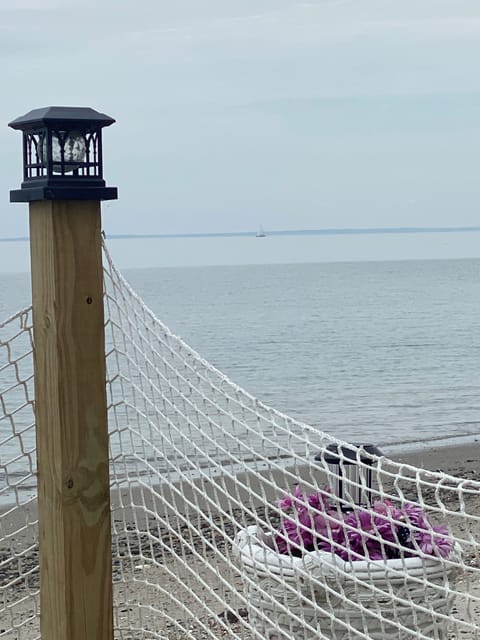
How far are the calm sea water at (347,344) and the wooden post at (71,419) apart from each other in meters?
8.33

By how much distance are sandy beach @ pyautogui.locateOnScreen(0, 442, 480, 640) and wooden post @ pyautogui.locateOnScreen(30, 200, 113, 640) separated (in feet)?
1.79

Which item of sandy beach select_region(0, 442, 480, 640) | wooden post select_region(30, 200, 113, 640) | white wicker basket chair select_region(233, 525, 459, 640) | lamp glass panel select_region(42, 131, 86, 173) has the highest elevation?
lamp glass panel select_region(42, 131, 86, 173)

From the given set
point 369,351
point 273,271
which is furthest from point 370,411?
point 273,271

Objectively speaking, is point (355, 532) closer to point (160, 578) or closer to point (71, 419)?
point (71, 419)

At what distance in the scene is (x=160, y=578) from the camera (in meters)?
4.33

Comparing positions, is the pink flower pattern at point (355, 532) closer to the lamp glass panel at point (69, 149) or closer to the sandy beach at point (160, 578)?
the sandy beach at point (160, 578)

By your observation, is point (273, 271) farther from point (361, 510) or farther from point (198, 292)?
point (361, 510)

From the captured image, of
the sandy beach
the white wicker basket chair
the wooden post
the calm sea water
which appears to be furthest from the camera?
the calm sea water

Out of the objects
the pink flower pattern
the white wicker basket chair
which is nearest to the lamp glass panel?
the pink flower pattern

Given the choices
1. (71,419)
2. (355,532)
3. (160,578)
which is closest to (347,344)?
(160,578)

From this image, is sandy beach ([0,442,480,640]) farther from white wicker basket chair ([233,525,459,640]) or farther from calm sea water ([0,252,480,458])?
calm sea water ([0,252,480,458])

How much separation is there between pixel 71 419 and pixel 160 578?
6.83 feet

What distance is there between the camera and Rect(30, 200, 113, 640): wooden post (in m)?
2.39

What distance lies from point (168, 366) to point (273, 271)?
6815 cm
